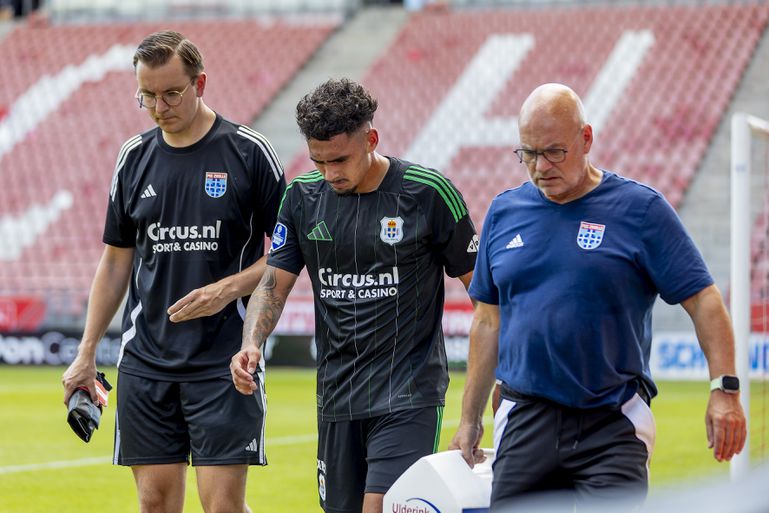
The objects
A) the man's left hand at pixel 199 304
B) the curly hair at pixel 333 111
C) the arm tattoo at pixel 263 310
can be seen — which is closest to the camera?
the curly hair at pixel 333 111

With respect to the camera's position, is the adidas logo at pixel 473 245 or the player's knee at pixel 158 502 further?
the player's knee at pixel 158 502

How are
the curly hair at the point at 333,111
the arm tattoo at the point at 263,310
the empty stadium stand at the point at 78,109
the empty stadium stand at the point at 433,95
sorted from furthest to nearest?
the empty stadium stand at the point at 78,109 < the empty stadium stand at the point at 433,95 < the arm tattoo at the point at 263,310 < the curly hair at the point at 333,111

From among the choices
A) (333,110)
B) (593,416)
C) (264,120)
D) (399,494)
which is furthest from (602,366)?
(264,120)

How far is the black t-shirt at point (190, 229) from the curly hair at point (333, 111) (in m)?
0.74

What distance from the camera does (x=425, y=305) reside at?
15.6ft

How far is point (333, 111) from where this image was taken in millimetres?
4527

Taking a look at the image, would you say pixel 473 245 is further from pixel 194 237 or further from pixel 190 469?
pixel 190 469

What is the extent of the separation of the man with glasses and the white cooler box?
38.6 inches

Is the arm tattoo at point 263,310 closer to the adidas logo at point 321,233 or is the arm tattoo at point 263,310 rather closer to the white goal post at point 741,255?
the adidas logo at point 321,233

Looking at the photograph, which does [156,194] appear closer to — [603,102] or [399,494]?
[399,494]

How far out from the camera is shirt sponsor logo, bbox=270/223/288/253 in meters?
4.93

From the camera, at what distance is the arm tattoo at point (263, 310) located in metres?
4.84

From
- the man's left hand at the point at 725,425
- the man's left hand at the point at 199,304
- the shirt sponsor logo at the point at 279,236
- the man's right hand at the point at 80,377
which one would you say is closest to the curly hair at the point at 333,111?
the shirt sponsor logo at the point at 279,236

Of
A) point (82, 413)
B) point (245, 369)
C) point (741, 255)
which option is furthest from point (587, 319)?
point (741, 255)
